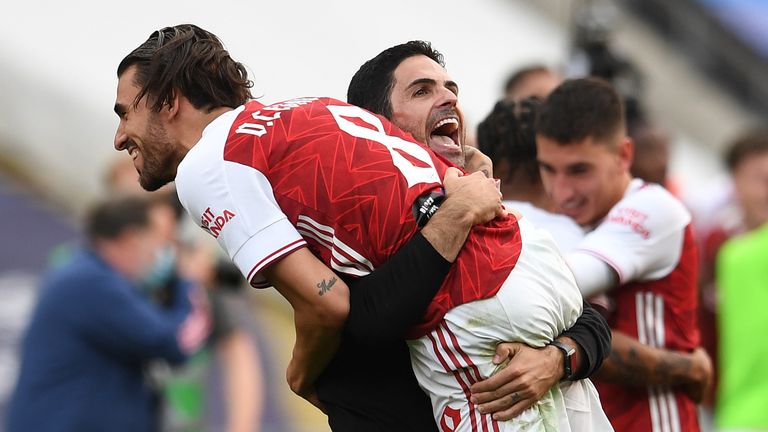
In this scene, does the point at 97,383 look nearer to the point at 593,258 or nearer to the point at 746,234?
the point at 746,234

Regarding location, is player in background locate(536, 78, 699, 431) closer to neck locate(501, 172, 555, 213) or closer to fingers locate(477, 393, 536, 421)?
neck locate(501, 172, 555, 213)

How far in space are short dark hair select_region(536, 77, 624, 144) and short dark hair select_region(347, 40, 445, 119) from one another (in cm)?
78

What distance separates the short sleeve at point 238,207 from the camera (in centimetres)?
359

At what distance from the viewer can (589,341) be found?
385cm

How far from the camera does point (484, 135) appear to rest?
5.04m

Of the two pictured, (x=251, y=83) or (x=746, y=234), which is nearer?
(x=251, y=83)

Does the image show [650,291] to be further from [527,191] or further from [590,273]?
[527,191]

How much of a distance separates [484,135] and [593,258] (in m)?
0.74

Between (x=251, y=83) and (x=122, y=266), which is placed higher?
(x=251, y=83)

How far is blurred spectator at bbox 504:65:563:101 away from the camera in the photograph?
21.3 ft

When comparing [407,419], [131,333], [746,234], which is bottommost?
[131,333]

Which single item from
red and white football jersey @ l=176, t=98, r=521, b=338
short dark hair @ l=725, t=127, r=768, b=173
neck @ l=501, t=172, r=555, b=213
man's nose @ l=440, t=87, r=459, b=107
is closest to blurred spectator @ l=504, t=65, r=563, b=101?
neck @ l=501, t=172, r=555, b=213

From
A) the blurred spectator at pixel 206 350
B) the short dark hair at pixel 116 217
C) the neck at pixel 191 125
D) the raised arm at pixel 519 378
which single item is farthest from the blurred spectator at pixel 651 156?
the blurred spectator at pixel 206 350

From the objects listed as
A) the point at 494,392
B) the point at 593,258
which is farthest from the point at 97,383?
the point at 494,392
